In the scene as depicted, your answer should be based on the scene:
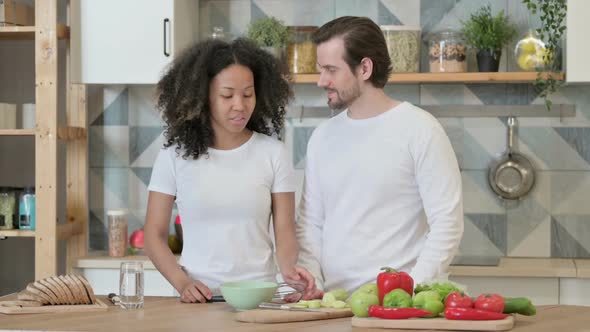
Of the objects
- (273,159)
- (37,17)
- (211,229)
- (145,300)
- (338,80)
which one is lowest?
(145,300)

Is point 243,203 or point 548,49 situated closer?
point 243,203

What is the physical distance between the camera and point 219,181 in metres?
2.48

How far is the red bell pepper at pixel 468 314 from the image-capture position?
1926 millimetres

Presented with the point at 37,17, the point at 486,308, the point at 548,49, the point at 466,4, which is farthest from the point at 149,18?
the point at 486,308

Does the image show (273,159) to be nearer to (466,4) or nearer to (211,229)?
(211,229)

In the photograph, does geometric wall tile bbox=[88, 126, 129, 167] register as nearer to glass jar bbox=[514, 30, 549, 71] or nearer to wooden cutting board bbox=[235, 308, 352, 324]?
glass jar bbox=[514, 30, 549, 71]

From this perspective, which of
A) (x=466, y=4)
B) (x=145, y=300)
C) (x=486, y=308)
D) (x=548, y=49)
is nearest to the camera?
(x=486, y=308)

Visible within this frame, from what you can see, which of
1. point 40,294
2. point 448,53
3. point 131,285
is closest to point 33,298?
point 40,294

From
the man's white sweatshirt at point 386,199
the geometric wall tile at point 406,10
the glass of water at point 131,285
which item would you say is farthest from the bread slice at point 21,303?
the geometric wall tile at point 406,10

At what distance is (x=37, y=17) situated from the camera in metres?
3.73

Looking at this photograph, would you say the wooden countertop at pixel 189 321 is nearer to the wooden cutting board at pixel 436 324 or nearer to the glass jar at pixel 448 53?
the wooden cutting board at pixel 436 324

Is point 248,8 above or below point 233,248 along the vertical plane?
above

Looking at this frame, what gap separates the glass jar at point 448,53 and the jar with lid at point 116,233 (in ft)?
4.63

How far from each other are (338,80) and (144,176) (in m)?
1.83
